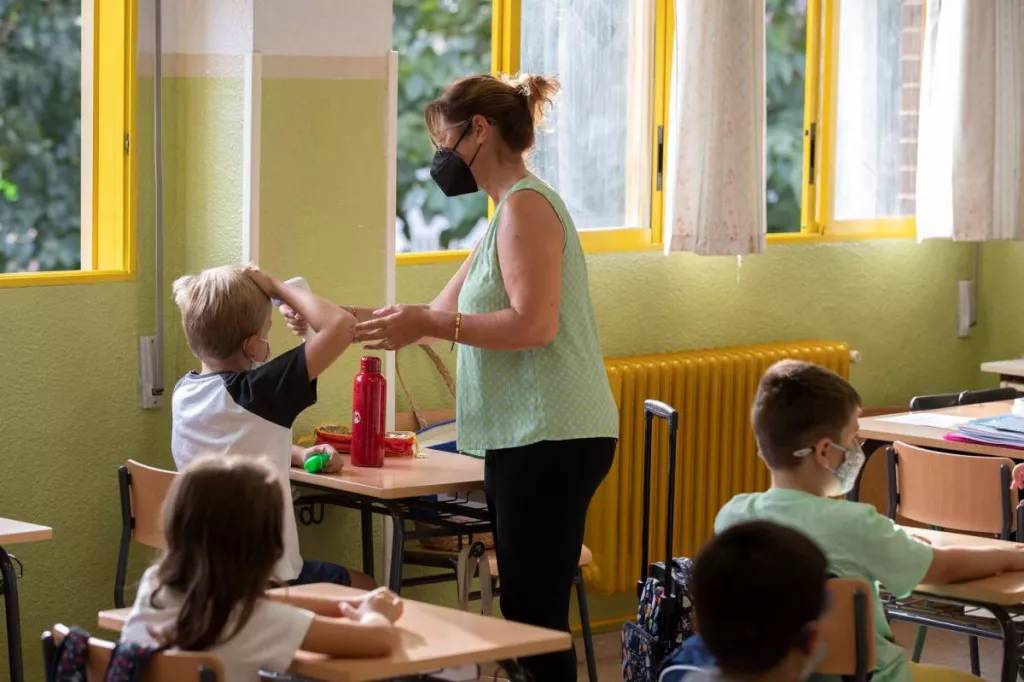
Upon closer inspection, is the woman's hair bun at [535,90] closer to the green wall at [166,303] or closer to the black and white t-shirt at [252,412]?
the black and white t-shirt at [252,412]

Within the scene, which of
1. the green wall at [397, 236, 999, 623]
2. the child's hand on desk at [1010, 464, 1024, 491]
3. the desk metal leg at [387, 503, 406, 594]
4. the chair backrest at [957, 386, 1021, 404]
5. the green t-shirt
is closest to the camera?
the green t-shirt

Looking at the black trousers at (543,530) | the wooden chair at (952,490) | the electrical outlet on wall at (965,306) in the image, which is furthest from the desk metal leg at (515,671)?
the electrical outlet on wall at (965,306)

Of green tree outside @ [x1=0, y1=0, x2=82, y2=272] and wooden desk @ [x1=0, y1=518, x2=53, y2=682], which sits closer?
wooden desk @ [x1=0, y1=518, x2=53, y2=682]

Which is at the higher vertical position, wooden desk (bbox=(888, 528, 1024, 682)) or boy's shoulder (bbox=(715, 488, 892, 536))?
boy's shoulder (bbox=(715, 488, 892, 536))

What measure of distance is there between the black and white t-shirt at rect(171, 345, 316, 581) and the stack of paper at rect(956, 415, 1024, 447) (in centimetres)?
188

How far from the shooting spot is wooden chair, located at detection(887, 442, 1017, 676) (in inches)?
145

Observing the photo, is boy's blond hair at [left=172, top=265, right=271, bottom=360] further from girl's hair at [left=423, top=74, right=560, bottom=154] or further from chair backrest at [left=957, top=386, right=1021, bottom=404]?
chair backrest at [left=957, top=386, right=1021, bottom=404]

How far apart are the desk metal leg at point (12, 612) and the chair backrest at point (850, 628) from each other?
5.38 ft

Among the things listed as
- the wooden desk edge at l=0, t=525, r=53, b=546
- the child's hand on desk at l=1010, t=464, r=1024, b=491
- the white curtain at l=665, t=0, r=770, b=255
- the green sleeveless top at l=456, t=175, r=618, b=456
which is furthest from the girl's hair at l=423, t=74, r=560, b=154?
the white curtain at l=665, t=0, r=770, b=255

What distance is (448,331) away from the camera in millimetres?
3127

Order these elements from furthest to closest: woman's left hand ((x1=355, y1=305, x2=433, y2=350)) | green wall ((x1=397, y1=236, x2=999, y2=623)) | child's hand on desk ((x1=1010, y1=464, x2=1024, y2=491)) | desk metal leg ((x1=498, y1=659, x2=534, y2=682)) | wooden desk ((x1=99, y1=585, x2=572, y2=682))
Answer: green wall ((x1=397, y1=236, x2=999, y2=623)), child's hand on desk ((x1=1010, y1=464, x2=1024, y2=491)), woman's left hand ((x1=355, y1=305, x2=433, y2=350)), desk metal leg ((x1=498, y1=659, x2=534, y2=682)), wooden desk ((x1=99, y1=585, x2=572, y2=682))

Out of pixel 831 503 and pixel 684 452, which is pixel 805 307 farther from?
pixel 831 503

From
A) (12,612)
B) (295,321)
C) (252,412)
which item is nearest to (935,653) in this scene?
(295,321)

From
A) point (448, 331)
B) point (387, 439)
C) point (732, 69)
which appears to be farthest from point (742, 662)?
point (732, 69)
